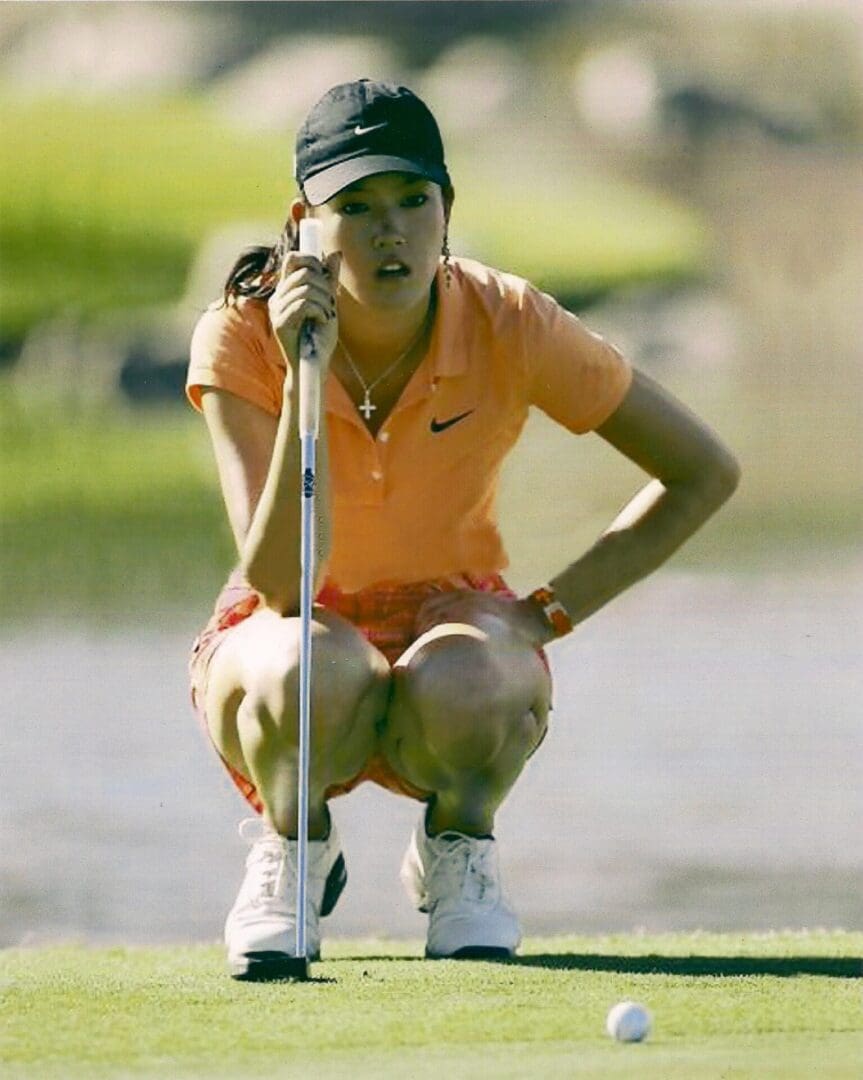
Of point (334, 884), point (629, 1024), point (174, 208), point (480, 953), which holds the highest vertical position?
point (174, 208)

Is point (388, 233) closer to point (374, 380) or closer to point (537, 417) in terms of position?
point (374, 380)

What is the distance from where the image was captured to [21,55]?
159 inches

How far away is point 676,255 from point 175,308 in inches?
34.6

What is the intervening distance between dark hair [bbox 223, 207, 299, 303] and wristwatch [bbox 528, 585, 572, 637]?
50 cm

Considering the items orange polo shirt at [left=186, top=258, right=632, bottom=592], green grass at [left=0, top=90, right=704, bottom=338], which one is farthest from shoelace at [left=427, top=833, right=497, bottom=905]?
green grass at [left=0, top=90, right=704, bottom=338]

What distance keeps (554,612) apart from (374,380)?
14.1 inches

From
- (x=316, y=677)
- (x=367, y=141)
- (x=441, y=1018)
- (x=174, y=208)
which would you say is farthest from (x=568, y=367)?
(x=174, y=208)

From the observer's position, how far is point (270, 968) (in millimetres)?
2627

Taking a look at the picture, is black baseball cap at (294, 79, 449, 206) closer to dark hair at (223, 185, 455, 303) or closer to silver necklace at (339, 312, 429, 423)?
dark hair at (223, 185, 455, 303)

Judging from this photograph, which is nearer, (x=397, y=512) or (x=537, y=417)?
(x=397, y=512)

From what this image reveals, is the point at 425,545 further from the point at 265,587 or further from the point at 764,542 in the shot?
the point at 764,542

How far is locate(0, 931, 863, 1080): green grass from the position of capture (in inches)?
83.4

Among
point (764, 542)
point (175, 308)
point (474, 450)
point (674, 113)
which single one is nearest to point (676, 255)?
point (674, 113)

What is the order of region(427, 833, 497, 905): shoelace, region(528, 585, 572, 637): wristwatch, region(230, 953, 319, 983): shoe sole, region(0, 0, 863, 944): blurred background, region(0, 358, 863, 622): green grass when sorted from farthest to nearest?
region(0, 358, 863, 622): green grass
region(0, 0, 863, 944): blurred background
region(528, 585, 572, 637): wristwatch
region(427, 833, 497, 905): shoelace
region(230, 953, 319, 983): shoe sole
